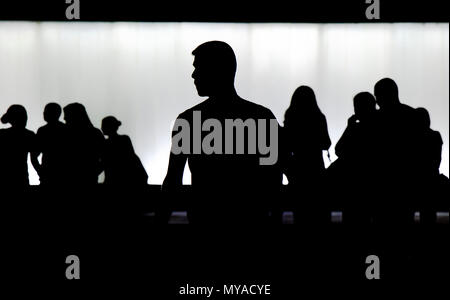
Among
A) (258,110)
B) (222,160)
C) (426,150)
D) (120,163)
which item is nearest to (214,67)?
(258,110)

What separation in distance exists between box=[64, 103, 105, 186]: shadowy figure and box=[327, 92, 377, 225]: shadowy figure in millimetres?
2376

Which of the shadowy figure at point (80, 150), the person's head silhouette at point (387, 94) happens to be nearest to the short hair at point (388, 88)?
the person's head silhouette at point (387, 94)

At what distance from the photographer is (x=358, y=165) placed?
5.78m

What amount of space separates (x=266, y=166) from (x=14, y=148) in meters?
4.64

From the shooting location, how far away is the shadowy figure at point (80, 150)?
6578mm

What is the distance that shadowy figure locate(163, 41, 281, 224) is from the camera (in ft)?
8.90

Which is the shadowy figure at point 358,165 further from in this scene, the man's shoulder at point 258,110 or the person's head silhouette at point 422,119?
the man's shoulder at point 258,110

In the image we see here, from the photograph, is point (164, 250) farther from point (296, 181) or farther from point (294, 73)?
point (294, 73)

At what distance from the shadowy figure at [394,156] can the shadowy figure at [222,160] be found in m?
2.98
